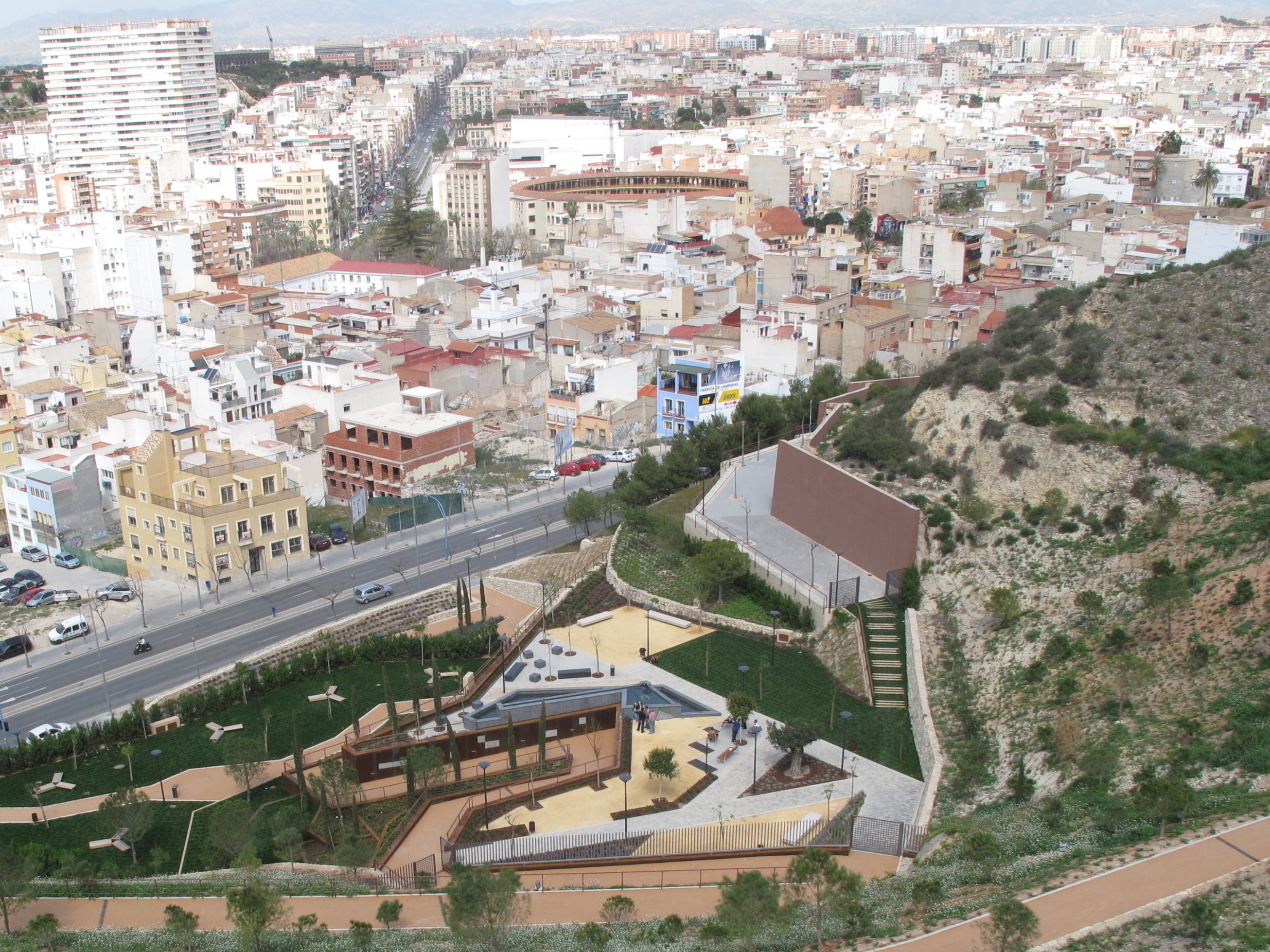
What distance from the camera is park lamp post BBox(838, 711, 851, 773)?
1817 centimetres

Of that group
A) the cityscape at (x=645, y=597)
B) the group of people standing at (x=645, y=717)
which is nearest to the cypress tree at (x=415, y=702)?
the cityscape at (x=645, y=597)

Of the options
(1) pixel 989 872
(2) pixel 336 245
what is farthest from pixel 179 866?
(2) pixel 336 245

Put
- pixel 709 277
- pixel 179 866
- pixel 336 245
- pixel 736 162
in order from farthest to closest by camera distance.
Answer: pixel 736 162, pixel 336 245, pixel 709 277, pixel 179 866

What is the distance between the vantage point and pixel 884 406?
28.0 m

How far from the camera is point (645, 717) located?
20.0 metres

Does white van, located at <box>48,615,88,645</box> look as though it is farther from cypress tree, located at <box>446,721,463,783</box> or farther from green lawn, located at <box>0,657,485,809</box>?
cypress tree, located at <box>446,721,463,783</box>

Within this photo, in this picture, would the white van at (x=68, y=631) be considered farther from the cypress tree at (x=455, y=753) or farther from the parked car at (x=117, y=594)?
the cypress tree at (x=455, y=753)

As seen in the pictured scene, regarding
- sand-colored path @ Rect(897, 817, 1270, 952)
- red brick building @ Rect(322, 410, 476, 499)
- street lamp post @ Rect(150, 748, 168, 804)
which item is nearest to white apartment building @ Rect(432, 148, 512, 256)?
red brick building @ Rect(322, 410, 476, 499)

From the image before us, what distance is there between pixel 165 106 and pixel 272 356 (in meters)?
69.0

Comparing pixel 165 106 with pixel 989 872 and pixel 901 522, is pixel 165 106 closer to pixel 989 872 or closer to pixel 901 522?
pixel 901 522

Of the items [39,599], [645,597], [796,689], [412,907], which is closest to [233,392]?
[39,599]

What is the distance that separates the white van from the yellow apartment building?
2684mm

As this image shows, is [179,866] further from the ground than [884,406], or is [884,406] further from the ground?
[884,406]

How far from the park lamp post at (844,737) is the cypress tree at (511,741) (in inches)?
191
